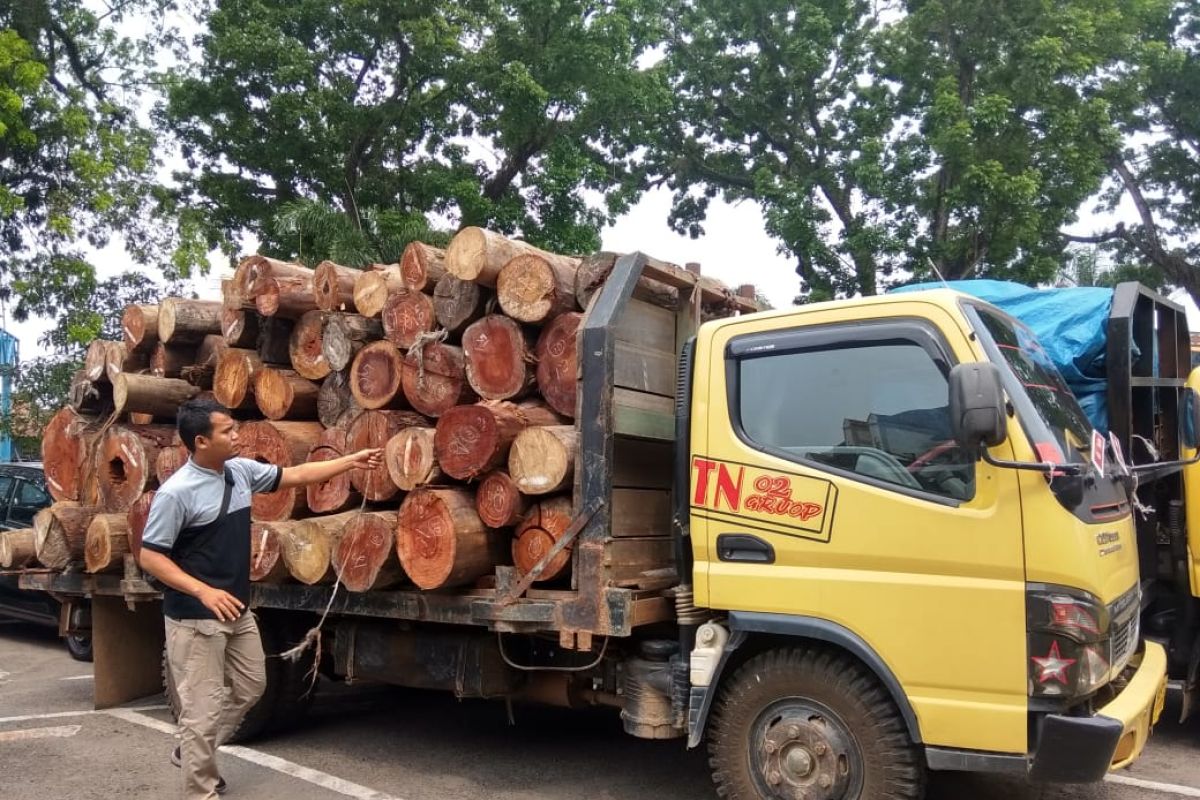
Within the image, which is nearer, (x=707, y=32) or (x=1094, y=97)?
(x=1094, y=97)

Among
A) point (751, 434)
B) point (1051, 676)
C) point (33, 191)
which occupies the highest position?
point (33, 191)

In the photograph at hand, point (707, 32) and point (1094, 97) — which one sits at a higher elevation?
point (707, 32)

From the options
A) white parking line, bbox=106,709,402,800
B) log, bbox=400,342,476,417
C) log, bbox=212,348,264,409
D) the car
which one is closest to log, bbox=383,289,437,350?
log, bbox=400,342,476,417

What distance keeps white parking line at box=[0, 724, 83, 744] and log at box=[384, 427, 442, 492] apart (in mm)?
2968

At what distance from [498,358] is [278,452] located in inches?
59.5

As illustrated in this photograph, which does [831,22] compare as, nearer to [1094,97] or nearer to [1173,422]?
[1094,97]

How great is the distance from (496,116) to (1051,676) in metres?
13.6

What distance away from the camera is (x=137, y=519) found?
604 centimetres

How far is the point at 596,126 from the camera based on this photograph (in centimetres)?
1670

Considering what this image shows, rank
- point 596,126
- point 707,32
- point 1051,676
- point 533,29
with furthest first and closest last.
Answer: point 707,32 → point 596,126 → point 533,29 → point 1051,676

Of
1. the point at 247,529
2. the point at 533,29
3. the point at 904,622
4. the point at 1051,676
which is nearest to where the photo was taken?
the point at 1051,676

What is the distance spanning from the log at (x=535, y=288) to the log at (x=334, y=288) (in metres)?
1.10

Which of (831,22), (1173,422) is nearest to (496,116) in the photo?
(831,22)

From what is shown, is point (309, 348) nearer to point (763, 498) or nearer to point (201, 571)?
point (201, 571)
